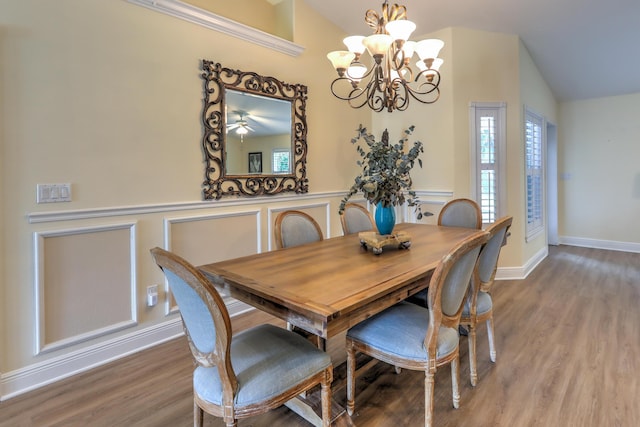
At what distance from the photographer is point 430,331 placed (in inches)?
61.3

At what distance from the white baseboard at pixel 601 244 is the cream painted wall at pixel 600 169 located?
5 cm

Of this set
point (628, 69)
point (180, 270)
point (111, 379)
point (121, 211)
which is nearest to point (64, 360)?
point (111, 379)

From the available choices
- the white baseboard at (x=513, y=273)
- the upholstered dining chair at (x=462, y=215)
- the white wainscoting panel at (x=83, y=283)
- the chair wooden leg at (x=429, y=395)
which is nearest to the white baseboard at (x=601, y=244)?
the white baseboard at (x=513, y=273)

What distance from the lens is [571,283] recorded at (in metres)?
3.93

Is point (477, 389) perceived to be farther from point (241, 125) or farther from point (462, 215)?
point (241, 125)

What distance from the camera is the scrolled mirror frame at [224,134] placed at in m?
2.83

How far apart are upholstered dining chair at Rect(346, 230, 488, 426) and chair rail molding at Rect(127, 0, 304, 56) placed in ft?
8.43

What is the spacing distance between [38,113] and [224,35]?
4.98 feet

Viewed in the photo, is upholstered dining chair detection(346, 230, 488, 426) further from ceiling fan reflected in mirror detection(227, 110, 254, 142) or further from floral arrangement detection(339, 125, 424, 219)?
ceiling fan reflected in mirror detection(227, 110, 254, 142)

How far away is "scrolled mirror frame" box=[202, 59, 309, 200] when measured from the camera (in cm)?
283

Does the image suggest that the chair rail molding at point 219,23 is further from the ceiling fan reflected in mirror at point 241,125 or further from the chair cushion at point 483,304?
the chair cushion at point 483,304

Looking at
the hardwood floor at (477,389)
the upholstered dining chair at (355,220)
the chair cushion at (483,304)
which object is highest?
the upholstered dining chair at (355,220)

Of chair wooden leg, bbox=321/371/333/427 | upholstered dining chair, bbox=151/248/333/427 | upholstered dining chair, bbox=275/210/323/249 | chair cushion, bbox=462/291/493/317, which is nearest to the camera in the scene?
upholstered dining chair, bbox=151/248/333/427

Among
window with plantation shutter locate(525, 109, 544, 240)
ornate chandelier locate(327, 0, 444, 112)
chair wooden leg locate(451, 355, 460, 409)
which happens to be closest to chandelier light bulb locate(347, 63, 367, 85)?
ornate chandelier locate(327, 0, 444, 112)
